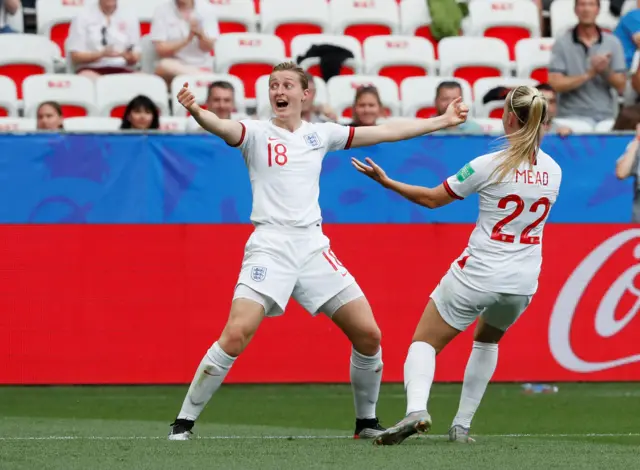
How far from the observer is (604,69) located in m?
12.4

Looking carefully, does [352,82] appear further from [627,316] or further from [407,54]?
[627,316]

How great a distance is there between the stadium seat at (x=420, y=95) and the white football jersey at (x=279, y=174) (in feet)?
18.6

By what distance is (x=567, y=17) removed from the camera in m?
14.7

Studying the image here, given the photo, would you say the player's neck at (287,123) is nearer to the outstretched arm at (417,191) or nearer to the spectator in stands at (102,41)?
the outstretched arm at (417,191)

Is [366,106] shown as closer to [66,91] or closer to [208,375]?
[66,91]

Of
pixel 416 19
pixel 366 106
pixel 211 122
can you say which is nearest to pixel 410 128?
pixel 211 122

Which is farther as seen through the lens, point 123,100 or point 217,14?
point 217,14

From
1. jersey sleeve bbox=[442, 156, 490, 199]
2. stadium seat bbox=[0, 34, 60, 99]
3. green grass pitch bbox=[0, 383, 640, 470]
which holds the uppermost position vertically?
stadium seat bbox=[0, 34, 60, 99]

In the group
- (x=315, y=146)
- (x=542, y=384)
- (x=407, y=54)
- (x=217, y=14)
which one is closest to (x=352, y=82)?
(x=407, y=54)

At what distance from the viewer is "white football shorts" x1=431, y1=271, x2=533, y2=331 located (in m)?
6.56

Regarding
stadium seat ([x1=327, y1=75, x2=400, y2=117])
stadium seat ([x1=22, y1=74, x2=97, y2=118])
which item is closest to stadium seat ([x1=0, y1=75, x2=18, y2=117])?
stadium seat ([x1=22, y1=74, x2=97, y2=118])

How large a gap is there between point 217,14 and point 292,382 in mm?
5248

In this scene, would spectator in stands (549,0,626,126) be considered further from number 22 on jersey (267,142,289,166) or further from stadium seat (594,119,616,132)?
number 22 on jersey (267,142,289,166)

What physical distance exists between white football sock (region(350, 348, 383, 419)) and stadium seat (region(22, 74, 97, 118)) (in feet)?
18.5
